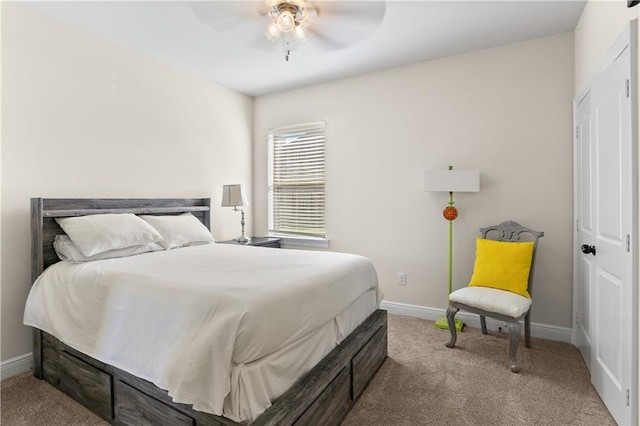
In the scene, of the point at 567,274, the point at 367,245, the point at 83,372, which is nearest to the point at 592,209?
the point at 567,274

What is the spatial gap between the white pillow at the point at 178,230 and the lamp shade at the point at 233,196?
0.56m

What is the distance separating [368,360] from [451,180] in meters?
1.77

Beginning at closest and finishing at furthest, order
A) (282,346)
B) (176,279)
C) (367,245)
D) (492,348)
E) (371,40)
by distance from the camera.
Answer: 1. (282,346)
2. (176,279)
3. (492,348)
4. (371,40)
5. (367,245)

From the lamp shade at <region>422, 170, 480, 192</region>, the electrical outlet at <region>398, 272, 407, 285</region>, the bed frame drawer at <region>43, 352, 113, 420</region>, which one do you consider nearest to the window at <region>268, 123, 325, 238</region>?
the electrical outlet at <region>398, 272, 407, 285</region>

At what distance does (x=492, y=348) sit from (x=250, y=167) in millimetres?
3485

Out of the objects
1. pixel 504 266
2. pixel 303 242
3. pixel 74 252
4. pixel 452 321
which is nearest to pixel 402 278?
pixel 452 321

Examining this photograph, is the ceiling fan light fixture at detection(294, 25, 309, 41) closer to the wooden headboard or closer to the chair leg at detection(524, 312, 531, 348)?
the wooden headboard

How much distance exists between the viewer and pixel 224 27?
2287 mm

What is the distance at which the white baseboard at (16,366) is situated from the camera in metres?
2.28

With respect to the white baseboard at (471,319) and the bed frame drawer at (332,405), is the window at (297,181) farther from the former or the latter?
the bed frame drawer at (332,405)

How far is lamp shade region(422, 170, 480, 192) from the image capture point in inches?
116

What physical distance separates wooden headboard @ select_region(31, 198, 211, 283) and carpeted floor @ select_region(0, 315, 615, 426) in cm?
86

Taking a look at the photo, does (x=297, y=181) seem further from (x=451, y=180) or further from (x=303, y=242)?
(x=451, y=180)

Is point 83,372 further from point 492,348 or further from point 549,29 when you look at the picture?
point 549,29
